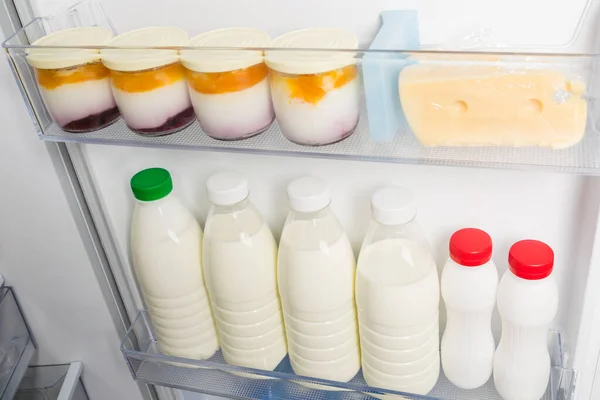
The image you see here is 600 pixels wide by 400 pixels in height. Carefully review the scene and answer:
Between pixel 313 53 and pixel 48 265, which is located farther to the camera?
pixel 48 265

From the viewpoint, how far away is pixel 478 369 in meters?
0.84

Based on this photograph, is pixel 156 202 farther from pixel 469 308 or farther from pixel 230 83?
pixel 469 308

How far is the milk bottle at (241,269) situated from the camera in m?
0.83

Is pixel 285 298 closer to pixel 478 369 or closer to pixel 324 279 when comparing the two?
pixel 324 279

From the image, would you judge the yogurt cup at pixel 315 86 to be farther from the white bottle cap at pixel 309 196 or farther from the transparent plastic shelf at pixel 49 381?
the transparent plastic shelf at pixel 49 381

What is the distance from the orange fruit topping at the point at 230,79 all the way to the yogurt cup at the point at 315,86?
2 centimetres

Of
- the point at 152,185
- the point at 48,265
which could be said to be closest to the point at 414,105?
the point at 152,185

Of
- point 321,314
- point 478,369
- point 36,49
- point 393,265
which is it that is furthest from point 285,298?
point 36,49

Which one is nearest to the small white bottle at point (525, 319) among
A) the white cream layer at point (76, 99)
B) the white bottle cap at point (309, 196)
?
the white bottle cap at point (309, 196)

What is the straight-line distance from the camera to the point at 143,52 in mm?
717

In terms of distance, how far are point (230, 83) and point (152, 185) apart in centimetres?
23

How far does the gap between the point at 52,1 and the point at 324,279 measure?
52 cm

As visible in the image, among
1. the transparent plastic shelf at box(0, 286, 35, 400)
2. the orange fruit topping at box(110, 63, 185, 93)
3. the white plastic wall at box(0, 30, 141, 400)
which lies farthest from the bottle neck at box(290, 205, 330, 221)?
the transparent plastic shelf at box(0, 286, 35, 400)

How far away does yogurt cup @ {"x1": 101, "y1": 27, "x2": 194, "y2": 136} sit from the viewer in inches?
28.5
